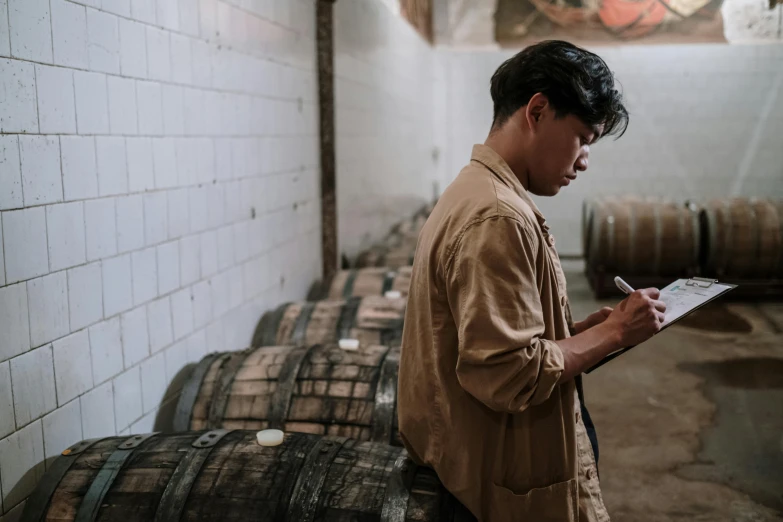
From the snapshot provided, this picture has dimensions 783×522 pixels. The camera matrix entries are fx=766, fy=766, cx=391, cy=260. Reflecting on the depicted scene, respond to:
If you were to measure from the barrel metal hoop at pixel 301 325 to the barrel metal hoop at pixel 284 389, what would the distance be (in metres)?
0.68

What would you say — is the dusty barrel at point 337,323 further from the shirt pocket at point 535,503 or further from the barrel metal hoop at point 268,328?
the shirt pocket at point 535,503

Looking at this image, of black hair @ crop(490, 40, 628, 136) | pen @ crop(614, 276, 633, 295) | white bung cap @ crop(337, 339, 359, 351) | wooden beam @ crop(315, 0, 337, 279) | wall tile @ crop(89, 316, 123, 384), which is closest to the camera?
black hair @ crop(490, 40, 628, 136)

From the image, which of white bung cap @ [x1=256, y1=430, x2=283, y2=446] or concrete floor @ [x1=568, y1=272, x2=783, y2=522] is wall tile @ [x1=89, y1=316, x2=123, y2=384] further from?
→ concrete floor @ [x1=568, y1=272, x2=783, y2=522]

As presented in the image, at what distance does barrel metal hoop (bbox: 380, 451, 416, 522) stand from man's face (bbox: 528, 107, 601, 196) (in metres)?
0.71

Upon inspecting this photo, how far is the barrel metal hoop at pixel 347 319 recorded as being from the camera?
11.4 feet

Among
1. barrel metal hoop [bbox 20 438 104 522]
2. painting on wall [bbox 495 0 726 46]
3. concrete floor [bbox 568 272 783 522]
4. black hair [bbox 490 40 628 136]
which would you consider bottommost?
concrete floor [bbox 568 272 783 522]

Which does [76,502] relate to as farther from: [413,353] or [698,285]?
[698,285]

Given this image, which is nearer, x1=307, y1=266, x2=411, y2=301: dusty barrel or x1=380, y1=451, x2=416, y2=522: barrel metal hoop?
x1=380, y1=451, x2=416, y2=522: barrel metal hoop

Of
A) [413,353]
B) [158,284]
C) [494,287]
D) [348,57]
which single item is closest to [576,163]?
[494,287]

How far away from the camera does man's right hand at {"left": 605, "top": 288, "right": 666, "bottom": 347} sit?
1.51m

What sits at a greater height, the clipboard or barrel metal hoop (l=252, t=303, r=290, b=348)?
the clipboard

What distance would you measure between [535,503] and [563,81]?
A: 2.72ft

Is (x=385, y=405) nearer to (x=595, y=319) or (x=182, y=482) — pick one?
(x=182, y=482)

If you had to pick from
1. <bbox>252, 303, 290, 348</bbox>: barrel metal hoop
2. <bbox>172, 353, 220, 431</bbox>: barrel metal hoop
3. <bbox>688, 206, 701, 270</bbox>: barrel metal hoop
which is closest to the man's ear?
<bbox>172, 353, 220, 431</bbox>: barrel metal hoop
